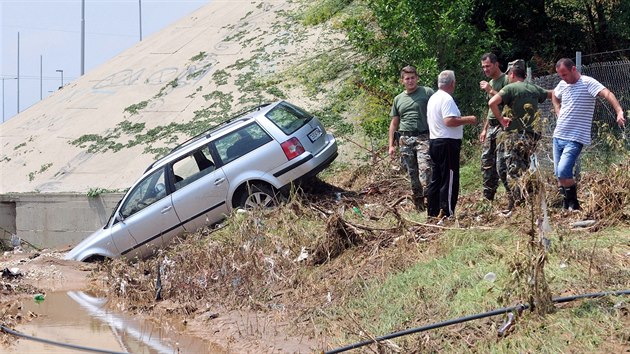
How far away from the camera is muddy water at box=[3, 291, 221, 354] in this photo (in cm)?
914

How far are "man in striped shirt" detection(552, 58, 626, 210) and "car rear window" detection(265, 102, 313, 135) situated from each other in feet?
15.1

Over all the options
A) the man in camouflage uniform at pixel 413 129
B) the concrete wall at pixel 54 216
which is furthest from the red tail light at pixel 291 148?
the concrete wall at pixel 54 216

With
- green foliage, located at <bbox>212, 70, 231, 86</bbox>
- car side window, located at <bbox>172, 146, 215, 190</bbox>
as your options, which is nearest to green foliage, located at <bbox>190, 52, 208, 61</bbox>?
green foliage, located at <bbox>212, 70, 231, 86</bbox>

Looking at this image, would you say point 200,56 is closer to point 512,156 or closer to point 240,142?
point 240,142

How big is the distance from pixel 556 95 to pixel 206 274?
4.41m

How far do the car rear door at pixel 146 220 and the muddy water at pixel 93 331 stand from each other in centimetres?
144

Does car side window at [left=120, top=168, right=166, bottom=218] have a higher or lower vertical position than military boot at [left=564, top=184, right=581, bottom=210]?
lower

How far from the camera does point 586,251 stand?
768cm

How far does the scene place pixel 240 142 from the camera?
43.8 ft

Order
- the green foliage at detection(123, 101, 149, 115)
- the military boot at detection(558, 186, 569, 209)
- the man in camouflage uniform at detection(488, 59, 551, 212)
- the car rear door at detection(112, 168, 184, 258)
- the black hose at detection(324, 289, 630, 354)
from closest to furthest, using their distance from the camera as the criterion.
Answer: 1. the black hose at detection(324, 289, 630, 354)
2. the military boot at detection(558, 186, 569, 209)
3. the man in camouflage uniform at detection(488, 59, 551, 212)
4. the car rear door at detection(112, 168, 184, 258)
5. the green foliage at detection(123, 101, 149, 115)

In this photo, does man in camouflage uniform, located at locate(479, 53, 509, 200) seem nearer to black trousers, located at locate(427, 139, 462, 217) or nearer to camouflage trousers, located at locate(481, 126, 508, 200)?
camouflage trousers, located at locate(481, 126, 508, 200)

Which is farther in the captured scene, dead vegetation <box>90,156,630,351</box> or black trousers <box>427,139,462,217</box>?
black trousers <box>427,139,462,217</box>

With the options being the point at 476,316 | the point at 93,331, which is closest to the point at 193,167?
the point at 93,331

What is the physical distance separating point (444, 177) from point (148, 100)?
13748 millimetres
